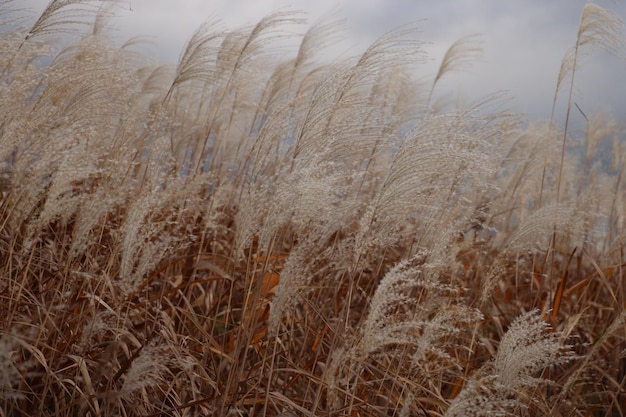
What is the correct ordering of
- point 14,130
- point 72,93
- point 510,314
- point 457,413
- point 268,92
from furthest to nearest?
point 268,92, point 510,314, point 72,93, point 14,130, point 457,413

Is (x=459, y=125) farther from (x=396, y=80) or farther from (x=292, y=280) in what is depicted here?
(x=396, y=80)

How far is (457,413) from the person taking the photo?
81.7 inches

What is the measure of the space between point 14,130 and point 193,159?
8.53 feet

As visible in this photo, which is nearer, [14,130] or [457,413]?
[457,413]

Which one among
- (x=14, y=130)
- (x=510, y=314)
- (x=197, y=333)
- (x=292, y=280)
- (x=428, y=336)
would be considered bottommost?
(x=510, y=314)

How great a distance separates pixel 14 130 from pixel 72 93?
38cm

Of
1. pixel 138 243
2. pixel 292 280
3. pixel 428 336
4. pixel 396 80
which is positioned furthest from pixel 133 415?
pixel 396 80

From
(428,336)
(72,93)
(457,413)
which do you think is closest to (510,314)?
(428,336)

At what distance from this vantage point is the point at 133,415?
230 centimetres

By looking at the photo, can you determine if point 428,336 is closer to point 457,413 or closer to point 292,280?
point 457,413

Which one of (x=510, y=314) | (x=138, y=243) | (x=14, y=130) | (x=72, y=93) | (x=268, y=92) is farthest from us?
(x=268, y=92)

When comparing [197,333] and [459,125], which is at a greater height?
[459,125]

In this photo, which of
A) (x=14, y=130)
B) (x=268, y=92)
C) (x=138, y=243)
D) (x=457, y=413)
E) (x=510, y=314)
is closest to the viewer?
(x=457, y=413)

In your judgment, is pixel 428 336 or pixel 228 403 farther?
pixel 428 336
